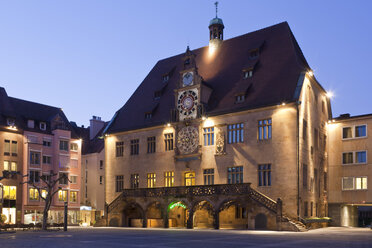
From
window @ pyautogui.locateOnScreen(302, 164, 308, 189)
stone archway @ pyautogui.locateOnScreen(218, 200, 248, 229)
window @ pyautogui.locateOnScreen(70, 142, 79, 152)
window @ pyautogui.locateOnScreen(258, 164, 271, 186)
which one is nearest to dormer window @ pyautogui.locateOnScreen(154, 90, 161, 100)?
stone archway @ pyautogui.locateOnScreen(218, 200, 248, 229)

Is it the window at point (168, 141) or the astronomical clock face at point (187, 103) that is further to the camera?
the window at point (168, 141)

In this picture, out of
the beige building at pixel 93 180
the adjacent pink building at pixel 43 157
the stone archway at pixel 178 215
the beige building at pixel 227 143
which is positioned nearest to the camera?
the beige building at pixel 227 143

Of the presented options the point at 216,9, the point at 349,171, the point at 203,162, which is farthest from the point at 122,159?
the point at 349,171

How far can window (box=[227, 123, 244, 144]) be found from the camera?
51375mm

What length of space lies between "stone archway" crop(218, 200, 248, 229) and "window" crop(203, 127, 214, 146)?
7500 mm

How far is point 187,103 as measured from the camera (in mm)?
56531

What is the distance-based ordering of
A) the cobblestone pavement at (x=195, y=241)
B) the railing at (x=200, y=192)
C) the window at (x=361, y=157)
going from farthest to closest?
the window at (x=361, y=157) → the railing at (x=200, y=192) → the cobblestone pavement at (x=195, y=241)

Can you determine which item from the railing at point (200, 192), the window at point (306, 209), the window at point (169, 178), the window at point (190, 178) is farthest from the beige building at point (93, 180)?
the window at point (306, 209)

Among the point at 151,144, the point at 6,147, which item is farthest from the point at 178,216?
the point at 6,147

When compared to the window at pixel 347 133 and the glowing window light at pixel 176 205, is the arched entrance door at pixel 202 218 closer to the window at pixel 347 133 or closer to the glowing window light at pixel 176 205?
the glowing window light at pixel 176 205

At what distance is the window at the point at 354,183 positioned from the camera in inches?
2036

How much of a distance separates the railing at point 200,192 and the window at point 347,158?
12932mm

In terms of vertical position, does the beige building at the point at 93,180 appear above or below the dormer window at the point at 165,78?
below

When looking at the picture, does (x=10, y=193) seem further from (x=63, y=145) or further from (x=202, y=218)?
(x=202, y=218)
